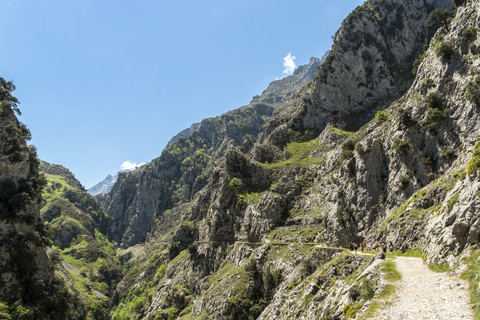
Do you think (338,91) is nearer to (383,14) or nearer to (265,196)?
(383,14)

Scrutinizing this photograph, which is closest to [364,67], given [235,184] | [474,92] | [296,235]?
[235,184]

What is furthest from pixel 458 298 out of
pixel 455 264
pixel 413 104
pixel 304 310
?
pixel 413 104

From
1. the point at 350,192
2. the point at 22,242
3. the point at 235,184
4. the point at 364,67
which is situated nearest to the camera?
the point at 350,192

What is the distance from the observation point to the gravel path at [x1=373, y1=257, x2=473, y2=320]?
17.0m

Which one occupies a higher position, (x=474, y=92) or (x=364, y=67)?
(x=364, y=67)

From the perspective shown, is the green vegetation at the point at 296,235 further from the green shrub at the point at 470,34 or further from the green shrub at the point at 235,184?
the green shrub at the point at 470,34

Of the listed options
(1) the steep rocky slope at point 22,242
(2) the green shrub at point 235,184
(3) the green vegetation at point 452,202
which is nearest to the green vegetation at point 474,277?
(3) the green vegetation at point 452,202

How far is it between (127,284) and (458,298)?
8253 inches

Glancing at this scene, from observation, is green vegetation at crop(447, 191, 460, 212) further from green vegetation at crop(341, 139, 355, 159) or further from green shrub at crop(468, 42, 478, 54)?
green vegetation at crop(341, 139, 355, 159)

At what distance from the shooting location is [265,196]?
9506cm

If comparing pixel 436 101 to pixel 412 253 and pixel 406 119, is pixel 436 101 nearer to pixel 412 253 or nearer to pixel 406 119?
pixel 406 119

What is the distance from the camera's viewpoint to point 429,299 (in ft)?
63.1

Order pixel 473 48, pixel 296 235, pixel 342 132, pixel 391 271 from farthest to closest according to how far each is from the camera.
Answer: pixel 342 132 < pixel 296 235 < pixel 473 48 < pixel 391 271

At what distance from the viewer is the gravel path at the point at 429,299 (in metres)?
17.0
